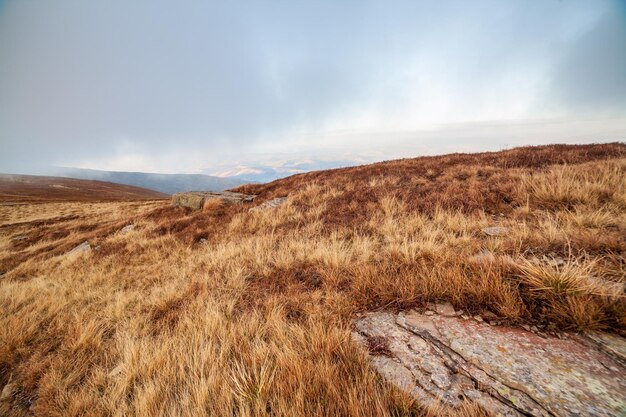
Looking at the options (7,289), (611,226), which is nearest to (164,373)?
(611,226)

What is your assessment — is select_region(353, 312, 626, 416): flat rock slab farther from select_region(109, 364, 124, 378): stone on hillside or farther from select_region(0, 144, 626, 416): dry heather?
select_region(109, 364, 124, 378): stone on hillside

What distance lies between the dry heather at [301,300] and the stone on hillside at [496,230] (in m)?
0.16

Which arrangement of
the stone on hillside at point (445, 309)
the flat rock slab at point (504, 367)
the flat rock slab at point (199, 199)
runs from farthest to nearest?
1. the flat rock slab at point (199, 199)
2. the stone on hillside at point (445, 309)
3. the flat rock slab at point (504, 367)

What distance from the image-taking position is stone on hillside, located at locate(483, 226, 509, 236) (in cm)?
412

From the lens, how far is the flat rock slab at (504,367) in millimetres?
1460

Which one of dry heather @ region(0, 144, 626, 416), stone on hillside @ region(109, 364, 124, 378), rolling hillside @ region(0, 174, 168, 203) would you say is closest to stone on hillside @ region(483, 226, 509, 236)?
dry heather @ region(0, 144, 626, 416)

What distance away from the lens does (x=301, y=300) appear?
312 centimetres

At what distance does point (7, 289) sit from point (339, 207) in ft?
31.0

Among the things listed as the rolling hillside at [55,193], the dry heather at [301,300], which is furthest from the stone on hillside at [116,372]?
the rolling hillside at [55,193]

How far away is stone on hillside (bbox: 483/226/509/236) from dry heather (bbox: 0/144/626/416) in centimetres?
Result: 16

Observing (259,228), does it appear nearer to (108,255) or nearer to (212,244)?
(212,244)

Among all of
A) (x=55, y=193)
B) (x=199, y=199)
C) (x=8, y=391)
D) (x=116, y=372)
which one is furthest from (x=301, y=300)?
(x=55, y=193)

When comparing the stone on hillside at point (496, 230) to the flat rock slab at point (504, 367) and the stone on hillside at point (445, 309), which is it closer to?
the stone on hillside at point (445, 309)

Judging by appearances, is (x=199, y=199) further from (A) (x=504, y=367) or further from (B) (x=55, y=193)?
(B) (x=55, y=193)
